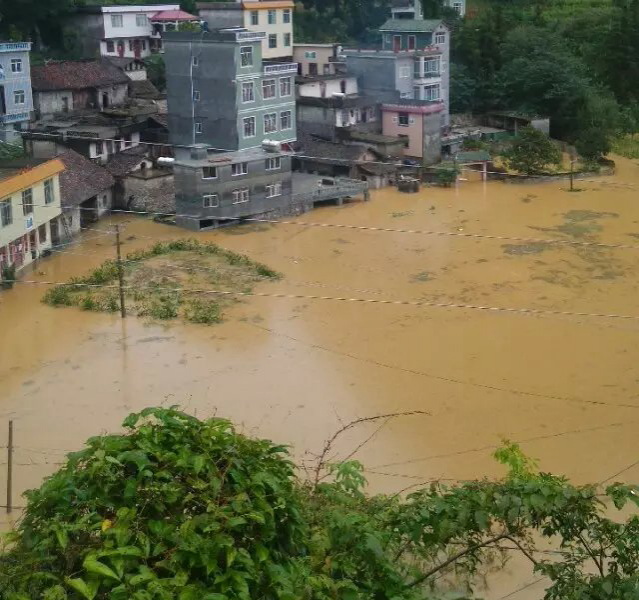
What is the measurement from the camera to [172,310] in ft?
53.4

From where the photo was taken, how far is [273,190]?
22688 mm

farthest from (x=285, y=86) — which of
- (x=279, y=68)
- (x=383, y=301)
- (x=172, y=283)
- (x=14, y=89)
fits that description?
(x=383, y=301)

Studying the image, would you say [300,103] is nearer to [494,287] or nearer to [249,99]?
[249,99]

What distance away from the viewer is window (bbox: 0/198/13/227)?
57.5 ft

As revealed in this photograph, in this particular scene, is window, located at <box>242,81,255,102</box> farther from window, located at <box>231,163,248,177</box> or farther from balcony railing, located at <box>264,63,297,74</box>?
window, located at <box>231,163,248,177</box>

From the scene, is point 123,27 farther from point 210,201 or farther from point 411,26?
point 210,201

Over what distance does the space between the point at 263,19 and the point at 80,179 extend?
35.0 feet

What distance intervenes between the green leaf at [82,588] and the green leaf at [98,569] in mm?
61

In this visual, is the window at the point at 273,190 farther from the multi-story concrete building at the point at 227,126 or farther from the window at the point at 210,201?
the window at the point at 210,201

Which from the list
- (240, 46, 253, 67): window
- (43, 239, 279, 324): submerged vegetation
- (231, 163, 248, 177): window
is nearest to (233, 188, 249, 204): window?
(231, 163, 248, 177): window

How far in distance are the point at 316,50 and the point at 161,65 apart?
493cm

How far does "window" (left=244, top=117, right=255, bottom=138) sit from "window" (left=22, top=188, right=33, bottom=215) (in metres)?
6.20

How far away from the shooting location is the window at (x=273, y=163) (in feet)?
74.0

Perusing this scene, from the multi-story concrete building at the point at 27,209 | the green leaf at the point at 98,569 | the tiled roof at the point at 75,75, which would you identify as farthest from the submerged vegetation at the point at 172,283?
the green leaf at the point at 98,569
